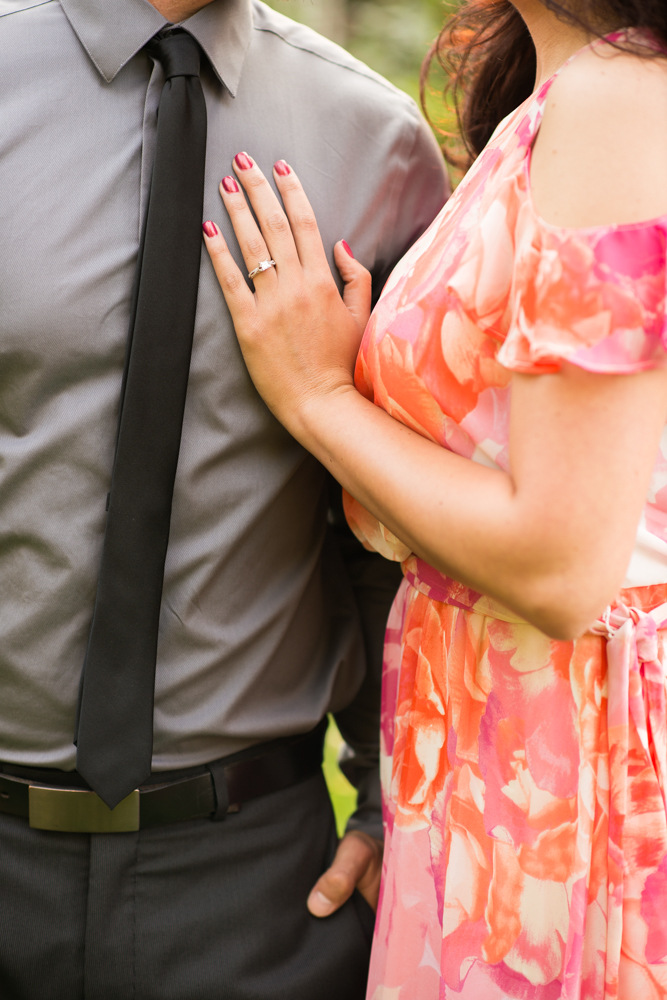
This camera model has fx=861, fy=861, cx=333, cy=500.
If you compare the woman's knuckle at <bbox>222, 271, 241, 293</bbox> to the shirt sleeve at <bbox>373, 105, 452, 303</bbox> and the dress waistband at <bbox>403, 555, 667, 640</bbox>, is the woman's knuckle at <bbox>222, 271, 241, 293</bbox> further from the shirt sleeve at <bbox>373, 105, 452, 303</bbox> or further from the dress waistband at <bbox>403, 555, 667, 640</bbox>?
the dress waistband at <bbox>403, 555, 667, 640</bbox>

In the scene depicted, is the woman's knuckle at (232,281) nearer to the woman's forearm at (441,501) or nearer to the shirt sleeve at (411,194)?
the woman's forearm at (441,501)

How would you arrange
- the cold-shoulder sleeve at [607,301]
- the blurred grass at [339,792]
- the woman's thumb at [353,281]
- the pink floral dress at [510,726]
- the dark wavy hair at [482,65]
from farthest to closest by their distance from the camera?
the blurred grass at [339,792], the dark wavy hair at [482,65], the woman's thumb at [353,281], the pink floral dress at [510,726], the cold-shoulder sleeve at [607,301]

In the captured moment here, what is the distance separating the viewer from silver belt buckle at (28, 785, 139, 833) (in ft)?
4.14

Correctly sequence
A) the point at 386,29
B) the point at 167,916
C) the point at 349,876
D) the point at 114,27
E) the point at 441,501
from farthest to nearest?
the point at 386,29
the point at 349,876
the point at 167,916
the point at 114,27
the point at 441,501

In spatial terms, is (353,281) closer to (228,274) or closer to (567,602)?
(228,274)

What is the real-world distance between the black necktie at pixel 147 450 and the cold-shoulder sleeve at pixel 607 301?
21.5 inches

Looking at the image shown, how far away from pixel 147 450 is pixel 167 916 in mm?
711

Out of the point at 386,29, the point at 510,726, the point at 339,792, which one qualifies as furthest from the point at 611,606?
the point at 386,29

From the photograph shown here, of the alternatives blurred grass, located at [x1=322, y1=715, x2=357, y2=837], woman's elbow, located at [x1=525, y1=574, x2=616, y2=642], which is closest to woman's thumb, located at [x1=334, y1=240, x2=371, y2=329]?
woman's elbow, located at [x1=525, y1=574, x2=616, y2=642]

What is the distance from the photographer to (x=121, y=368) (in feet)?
3.97

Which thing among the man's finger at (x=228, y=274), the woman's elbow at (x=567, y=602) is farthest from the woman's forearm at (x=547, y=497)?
the man's finger at (x=228, y=274)

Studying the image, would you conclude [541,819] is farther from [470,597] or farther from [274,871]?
[274,871]

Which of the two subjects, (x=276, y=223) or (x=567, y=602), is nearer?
(x=567, y=602)

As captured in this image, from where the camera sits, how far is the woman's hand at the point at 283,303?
3.95 feet
